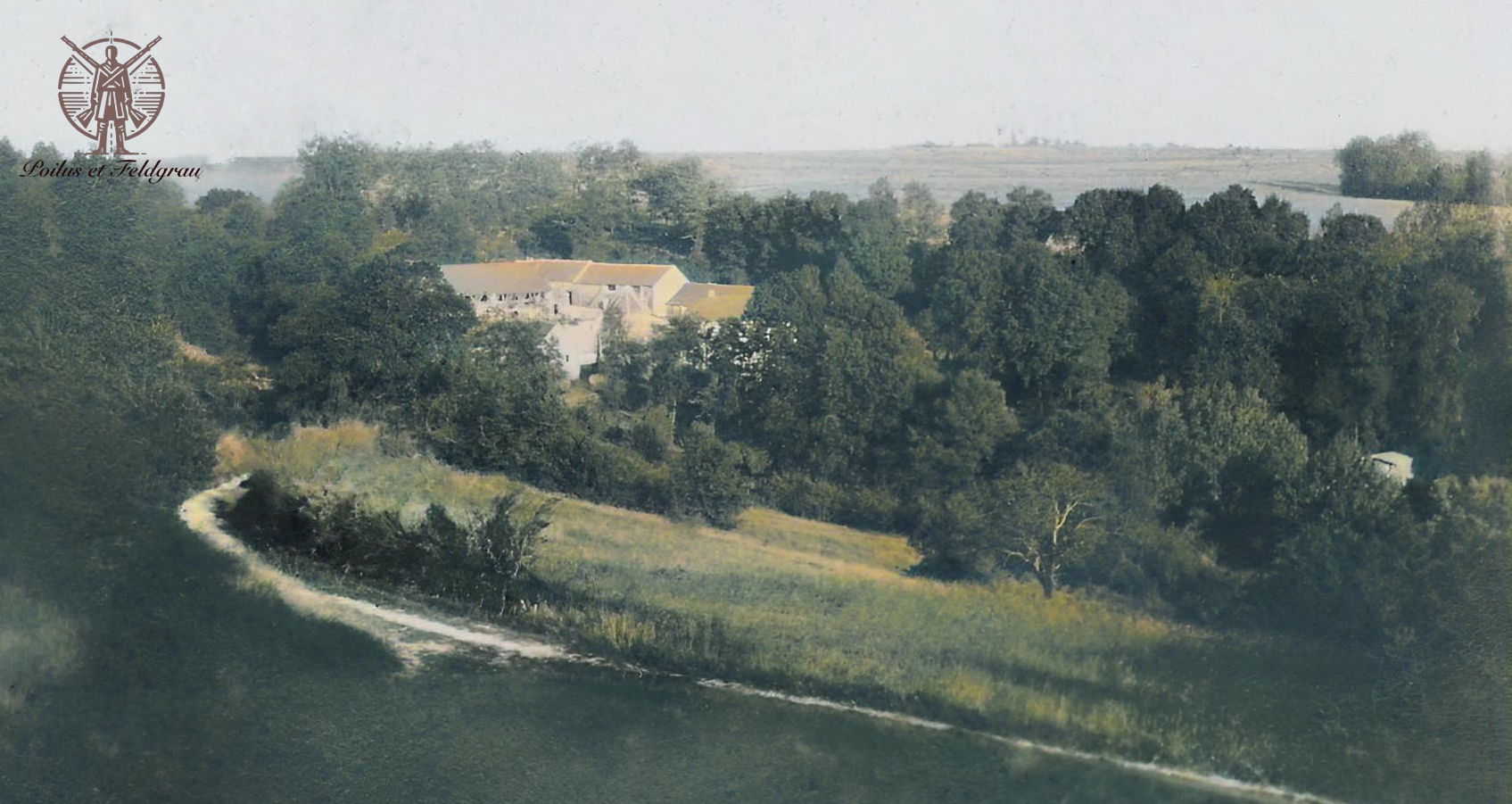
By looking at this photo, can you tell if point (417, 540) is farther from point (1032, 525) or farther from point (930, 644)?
point (1032, 525)

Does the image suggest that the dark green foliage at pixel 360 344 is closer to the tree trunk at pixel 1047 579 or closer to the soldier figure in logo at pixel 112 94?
the soldier figure in logo at pixel 112 94

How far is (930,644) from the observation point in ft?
15.6

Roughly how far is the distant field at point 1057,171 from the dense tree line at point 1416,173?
2.2 inches

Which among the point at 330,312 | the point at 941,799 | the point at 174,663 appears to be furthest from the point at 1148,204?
the point at 174,663

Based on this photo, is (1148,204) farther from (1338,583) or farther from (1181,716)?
(1181,716)

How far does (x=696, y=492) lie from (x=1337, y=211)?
313cm

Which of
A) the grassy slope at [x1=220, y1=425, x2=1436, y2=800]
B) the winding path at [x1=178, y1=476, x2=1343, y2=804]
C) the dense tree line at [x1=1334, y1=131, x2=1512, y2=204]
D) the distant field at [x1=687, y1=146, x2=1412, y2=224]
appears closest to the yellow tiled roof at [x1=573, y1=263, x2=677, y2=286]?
the distant field at [x1=687, y1=146, x2=1412, y2=224]

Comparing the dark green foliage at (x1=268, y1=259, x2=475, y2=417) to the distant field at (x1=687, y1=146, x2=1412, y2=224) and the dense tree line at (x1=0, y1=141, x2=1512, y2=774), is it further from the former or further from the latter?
the distant field at (x1=687, y1=146, x2=1412, y2=224)

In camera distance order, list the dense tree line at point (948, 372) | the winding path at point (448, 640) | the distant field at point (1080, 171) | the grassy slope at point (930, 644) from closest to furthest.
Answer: the winding path at point (448, 640), the grassy slope at point (930, 644), the dense tree line at point (948, 372), the distant field at point (1080, 171)

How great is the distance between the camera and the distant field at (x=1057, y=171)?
19.5ft

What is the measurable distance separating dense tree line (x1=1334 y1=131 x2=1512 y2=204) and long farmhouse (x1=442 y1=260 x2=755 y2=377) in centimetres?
292

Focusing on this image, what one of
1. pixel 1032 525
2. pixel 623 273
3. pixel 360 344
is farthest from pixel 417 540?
pixel 1032 525

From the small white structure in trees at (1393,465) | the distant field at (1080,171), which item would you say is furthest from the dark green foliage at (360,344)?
the small white structure in trees at (1393,465)

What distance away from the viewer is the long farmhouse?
6.79 meters
